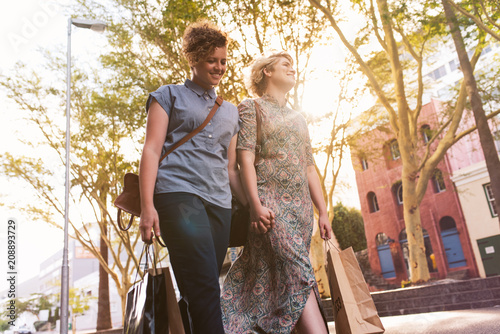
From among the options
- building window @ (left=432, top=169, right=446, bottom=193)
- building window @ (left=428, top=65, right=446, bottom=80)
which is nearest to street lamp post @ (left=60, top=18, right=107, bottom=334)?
building window @ (left=432, top=169, right=446, bottom=193)

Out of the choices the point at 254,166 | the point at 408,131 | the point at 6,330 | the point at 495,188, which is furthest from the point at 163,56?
the point at 6,330

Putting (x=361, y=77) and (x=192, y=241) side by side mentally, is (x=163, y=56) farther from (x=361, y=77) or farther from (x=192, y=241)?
(x=192, y=241)

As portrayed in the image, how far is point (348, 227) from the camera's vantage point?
36188 millimetres

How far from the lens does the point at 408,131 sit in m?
14.0

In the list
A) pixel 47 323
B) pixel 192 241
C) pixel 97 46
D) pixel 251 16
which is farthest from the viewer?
pixel 47 323

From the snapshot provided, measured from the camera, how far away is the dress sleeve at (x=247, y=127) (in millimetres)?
2848

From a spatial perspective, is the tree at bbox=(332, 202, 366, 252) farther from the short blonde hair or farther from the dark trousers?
the dark trousers

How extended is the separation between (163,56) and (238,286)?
38.5 feet

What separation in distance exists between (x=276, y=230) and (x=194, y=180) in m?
0.73

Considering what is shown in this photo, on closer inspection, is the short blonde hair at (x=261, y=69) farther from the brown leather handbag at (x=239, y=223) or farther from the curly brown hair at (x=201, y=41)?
the brown leather handbag at (x=239, y=223)

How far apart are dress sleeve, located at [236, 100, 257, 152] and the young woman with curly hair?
12 cm

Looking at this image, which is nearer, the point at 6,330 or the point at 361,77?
the point at 361,77

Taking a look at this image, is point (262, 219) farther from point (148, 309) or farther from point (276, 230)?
point (148, 309)

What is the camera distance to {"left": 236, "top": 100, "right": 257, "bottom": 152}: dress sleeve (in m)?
2.85
